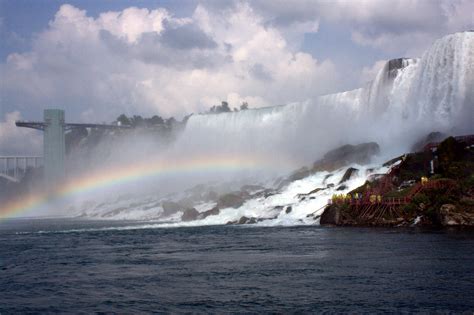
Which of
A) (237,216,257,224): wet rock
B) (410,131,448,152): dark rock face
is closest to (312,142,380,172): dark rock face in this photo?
(410,131,448,152): dark rock face

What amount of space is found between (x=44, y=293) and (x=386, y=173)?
2973 centimetres

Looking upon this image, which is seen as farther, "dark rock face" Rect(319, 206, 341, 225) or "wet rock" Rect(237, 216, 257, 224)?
"wet rock" Rect(237, 216, 257, 224)

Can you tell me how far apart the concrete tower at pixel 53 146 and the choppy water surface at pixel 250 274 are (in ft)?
271

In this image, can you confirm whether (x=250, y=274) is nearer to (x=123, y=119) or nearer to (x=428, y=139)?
(x=428, y=139)

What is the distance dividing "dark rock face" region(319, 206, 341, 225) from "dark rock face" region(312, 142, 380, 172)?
13.1 meters

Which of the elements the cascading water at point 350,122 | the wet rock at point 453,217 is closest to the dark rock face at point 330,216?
the cascading water at point 350,122

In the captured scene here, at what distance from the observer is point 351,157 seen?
5294 cm

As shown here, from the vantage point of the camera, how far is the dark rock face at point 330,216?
127ft

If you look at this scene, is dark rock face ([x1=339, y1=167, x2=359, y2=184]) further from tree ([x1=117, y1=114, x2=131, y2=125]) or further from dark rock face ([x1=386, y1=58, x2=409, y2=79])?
tree ([x1=117, y1=114, x2=131, y2=125])

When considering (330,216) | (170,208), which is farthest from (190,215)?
(330,216)

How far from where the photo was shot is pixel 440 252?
2352 centimetres

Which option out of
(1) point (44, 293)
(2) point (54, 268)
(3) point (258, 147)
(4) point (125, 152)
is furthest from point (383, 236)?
(4) point (125, 152)

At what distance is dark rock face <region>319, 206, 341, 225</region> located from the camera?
127ft

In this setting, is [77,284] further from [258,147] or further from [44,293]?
[258,147]
